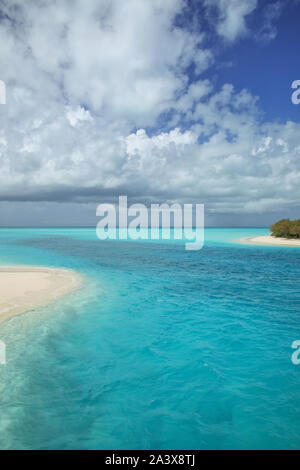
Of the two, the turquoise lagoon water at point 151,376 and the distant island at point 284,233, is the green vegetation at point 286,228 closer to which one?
the distant island at point 284,233

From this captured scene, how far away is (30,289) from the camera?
1365 centimetres

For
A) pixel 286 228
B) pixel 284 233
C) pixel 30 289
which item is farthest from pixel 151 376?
pixel 284 233

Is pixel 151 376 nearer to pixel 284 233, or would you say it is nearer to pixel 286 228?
pixel 286 228

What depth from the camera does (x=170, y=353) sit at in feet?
25.4

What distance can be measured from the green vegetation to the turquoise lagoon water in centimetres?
5411

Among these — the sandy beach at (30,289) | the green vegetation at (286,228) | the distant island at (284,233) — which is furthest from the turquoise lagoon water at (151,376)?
the green vegetation at (286,228)

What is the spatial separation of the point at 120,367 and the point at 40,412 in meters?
2.43

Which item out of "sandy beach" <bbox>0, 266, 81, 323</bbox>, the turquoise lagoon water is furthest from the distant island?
"sandy beach" <bbox>0, 266, 81, 323</bbox>

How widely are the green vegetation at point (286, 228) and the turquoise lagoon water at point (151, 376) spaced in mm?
54112

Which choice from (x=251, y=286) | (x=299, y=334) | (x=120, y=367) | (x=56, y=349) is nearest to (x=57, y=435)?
(x=120, y=367)

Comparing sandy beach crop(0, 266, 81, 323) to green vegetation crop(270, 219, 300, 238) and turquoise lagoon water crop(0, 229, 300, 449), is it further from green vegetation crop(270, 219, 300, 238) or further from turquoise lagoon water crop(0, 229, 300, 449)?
green vegetation crop(270, 219, 300, 238)

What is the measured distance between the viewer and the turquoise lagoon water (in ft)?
15.3

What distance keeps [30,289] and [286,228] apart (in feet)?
218

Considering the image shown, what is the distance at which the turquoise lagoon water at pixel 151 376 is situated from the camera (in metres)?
4.67
